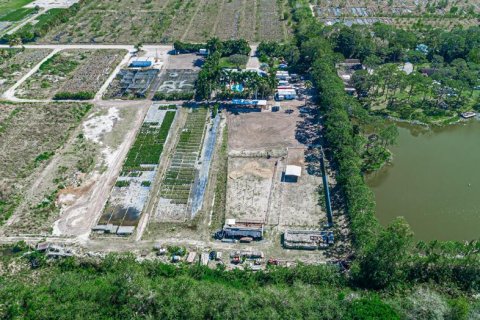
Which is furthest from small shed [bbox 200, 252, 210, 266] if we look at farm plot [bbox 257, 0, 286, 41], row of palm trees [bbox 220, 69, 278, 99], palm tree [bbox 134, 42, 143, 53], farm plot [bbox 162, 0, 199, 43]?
farm plot [bbox 257, 0, 286, 41]

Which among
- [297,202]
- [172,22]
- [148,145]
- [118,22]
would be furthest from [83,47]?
[297,202]

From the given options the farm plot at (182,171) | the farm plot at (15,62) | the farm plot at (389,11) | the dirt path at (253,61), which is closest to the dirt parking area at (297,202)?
the farm plot at (182,171)

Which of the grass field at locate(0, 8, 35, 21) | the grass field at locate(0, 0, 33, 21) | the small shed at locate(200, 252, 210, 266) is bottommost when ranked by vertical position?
the small shed at locate(200, 252, 210, 266)

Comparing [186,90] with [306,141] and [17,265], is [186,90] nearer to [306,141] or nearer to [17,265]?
[306,141]

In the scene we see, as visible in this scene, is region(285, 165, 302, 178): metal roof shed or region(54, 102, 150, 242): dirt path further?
region(285, 165, 302, 178): metal roof shed

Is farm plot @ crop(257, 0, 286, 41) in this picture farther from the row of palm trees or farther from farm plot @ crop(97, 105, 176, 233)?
farm plot @ crop(97, 105, 176, 233)

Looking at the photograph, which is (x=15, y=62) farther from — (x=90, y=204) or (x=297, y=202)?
(x=297, y=202)
